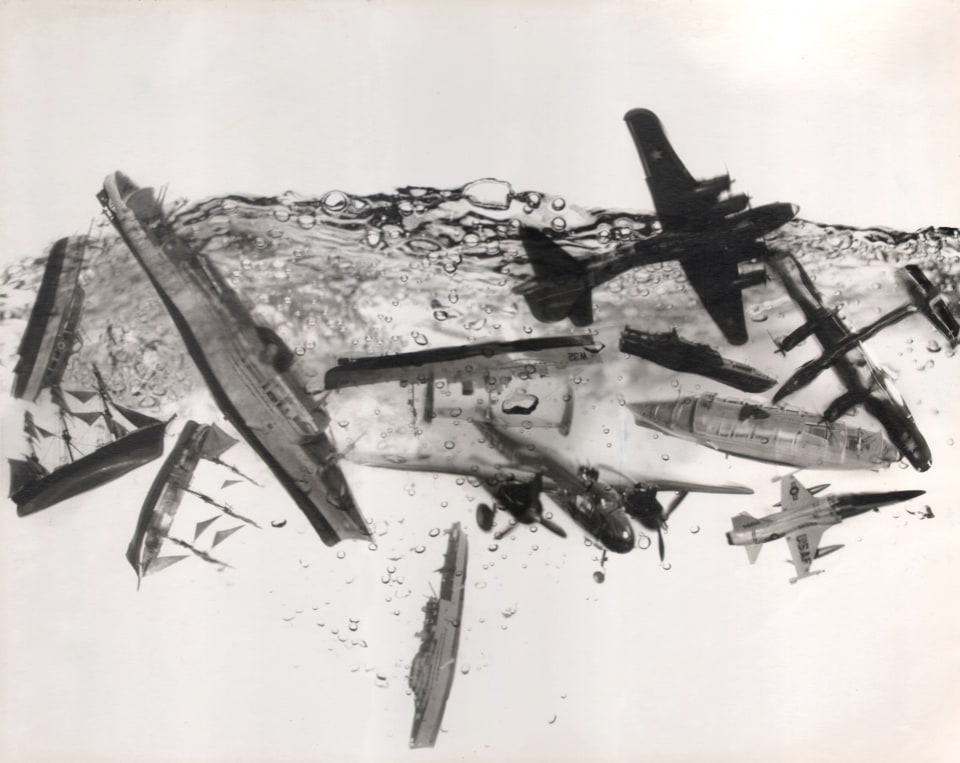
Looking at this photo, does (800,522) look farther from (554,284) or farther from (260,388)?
(260,388)

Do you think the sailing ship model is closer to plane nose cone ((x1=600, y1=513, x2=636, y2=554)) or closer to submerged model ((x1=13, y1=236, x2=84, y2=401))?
submerged model ((x1=13, y1=236, x2=84, y2=401))

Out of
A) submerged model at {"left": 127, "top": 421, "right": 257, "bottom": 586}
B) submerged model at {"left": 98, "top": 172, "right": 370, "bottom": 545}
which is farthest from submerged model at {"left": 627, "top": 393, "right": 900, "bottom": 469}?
submerged model at {"left": 127, "top": 421, "right": 257, "bottom": 586}

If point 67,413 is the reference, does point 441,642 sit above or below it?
below

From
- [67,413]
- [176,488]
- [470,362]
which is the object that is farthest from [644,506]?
[67,413]

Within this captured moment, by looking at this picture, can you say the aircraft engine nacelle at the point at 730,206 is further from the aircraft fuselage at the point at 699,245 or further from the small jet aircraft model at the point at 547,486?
the small jet aircraft model at the point at 547,486

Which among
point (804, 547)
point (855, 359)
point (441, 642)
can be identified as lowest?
point (441, 642)

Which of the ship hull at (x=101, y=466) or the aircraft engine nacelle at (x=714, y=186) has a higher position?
the aircraft engine nacelle at (x=714, y=186)

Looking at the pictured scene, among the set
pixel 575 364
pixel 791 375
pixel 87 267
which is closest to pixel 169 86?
pixel 87 267

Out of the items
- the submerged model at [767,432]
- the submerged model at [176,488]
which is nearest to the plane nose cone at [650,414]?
the submerged model at [767,432]
